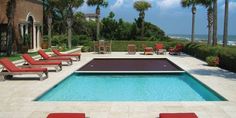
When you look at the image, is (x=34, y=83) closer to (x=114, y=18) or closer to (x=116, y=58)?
(x=116, y=58)

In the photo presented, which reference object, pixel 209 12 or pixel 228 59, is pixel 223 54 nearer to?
pixel 228 59

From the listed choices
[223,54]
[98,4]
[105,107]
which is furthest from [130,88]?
[98,4]

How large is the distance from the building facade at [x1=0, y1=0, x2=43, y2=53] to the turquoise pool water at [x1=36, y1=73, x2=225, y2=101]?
10.4 metres

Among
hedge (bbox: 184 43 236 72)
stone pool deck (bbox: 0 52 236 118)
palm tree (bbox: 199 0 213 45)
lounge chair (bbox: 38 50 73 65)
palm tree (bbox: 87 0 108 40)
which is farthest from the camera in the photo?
palm tree (bbox: 87 0 108 40)

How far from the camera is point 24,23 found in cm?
2584

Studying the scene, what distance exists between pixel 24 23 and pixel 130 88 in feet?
50.1

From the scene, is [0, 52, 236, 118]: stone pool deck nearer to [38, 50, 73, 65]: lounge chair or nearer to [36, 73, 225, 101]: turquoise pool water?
[36, 73, 225, 101]: turquoise pool water

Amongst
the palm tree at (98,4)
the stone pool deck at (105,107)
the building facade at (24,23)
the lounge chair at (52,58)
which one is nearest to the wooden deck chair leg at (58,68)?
the lounge chair at (52,58)

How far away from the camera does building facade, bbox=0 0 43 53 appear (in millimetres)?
23952

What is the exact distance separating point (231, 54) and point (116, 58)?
29.0 feet

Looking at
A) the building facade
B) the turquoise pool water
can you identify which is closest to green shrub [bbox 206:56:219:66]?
the turquoise pool water

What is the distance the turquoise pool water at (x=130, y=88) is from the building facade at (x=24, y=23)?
10433 millimetres

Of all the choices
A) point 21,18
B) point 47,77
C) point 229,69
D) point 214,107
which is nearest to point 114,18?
point 21,18

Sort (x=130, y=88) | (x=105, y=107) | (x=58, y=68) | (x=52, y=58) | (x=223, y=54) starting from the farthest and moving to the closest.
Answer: (x=52, y=58) → (x=223, y=54) → (x=58, y=68) → (x=130, y=88) → (x=105, y=107)
